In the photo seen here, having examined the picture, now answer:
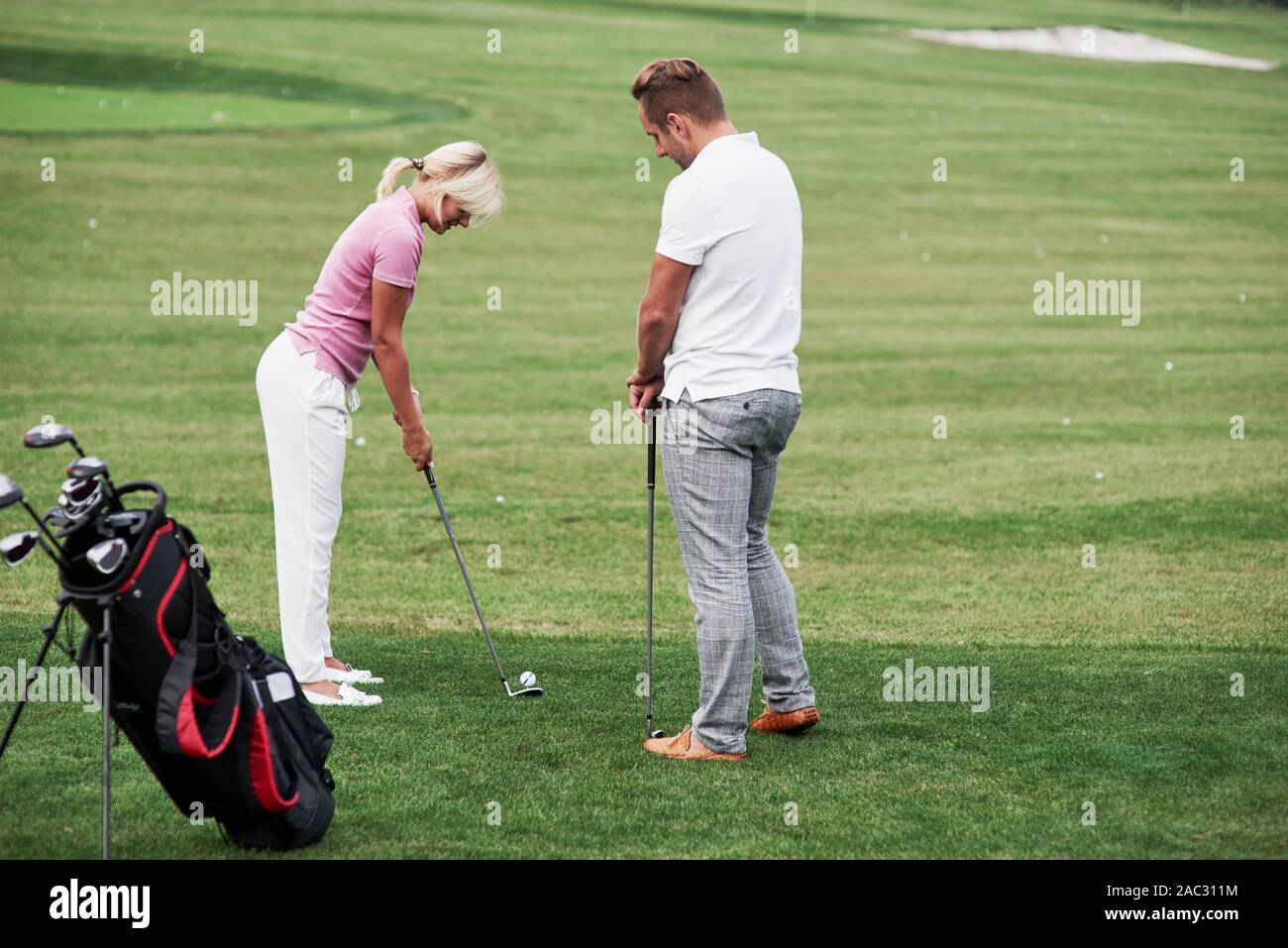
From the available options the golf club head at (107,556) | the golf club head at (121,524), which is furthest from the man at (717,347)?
the golf club head at (107,556)

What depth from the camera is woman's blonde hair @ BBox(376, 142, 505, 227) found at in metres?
5.86

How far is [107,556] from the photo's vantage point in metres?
4.00

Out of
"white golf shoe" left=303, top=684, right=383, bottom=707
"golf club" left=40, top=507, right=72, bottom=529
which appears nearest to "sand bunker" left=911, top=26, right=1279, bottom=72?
"white golf shoe" left=303, top=684, right=383, bottom=707

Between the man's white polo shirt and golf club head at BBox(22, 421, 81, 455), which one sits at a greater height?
the man's white polo shirt

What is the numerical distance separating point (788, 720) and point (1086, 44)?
36.7 meters

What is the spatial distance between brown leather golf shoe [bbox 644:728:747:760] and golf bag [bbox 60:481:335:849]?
1.37 m

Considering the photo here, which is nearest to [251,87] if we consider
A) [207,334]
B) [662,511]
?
[207,334]

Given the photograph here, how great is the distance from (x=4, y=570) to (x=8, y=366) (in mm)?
6455

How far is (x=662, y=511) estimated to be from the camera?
11.3 m

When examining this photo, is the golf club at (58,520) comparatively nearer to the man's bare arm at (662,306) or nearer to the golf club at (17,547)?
the golf club at (17,547)

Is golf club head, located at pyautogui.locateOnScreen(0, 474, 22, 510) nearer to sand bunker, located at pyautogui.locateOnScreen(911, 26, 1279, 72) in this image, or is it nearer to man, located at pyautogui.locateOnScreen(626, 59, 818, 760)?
man, located at pyautogui.locateOnScreen(626, 59, 818, 760)

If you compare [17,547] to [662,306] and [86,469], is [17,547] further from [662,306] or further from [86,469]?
[662,306]

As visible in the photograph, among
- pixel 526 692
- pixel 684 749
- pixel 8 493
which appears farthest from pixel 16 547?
pixel 526 692
